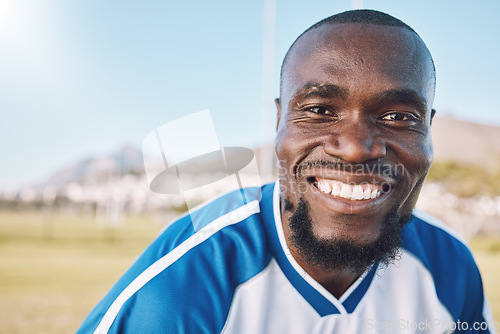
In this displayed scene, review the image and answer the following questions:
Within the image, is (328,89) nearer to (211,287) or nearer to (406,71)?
(406,71)

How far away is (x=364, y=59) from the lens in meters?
1.37

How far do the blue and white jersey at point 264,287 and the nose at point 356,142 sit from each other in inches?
17.9

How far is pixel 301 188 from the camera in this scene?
150 cm

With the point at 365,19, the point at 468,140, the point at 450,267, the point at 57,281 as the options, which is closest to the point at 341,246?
the point at 450,267

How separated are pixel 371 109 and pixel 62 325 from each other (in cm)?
553

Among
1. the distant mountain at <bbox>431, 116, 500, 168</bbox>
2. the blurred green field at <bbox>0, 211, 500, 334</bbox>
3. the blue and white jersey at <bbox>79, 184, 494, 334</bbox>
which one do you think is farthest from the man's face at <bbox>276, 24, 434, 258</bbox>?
the distant mountain at <bbox>431, 116, 500, 168</bbox>

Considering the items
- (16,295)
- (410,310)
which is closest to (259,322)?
(410,310)

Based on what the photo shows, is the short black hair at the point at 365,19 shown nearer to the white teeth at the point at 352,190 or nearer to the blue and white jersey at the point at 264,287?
the white teeth at the point at 352,190

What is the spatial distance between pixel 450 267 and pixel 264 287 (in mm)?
857

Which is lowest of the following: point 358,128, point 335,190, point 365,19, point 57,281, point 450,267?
point 57,281

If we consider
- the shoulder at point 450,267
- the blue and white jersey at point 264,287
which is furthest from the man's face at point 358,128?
the shoulder at point 450,267

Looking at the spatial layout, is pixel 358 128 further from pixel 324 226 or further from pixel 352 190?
pixel 324 226

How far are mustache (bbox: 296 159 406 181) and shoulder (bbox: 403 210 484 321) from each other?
0.61m

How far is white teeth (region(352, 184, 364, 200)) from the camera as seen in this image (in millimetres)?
1384
